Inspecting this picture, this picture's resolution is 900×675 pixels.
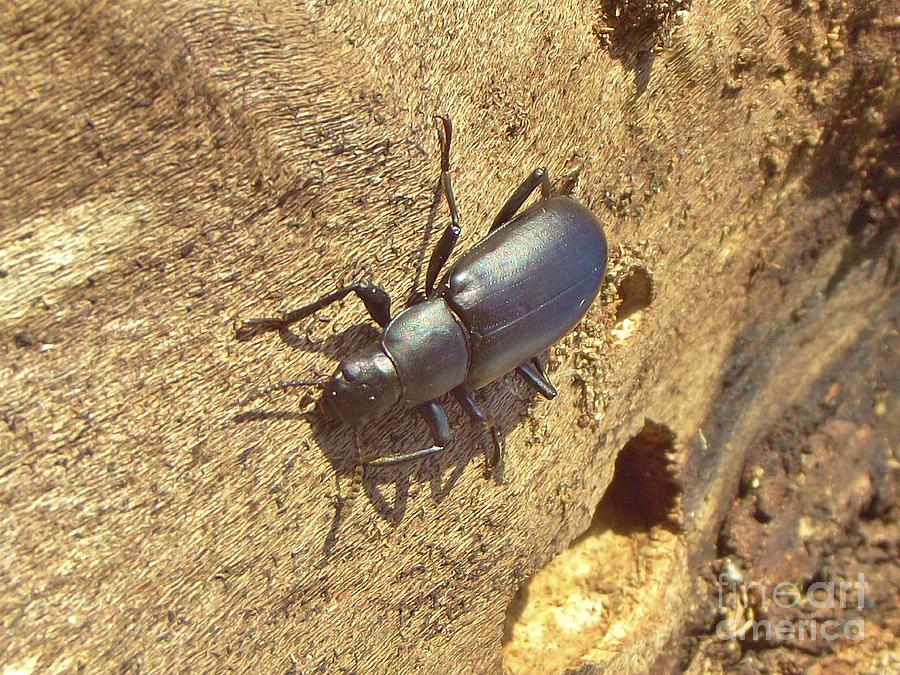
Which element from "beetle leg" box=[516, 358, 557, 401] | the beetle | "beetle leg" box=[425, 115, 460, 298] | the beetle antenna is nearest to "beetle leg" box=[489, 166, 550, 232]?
the beetle

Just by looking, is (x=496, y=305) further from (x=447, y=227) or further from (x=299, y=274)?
(x=299, y=274)

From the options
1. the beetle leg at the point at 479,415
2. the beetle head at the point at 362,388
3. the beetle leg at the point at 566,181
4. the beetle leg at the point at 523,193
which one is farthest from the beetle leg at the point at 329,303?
the beetle leg at the point at 566,181

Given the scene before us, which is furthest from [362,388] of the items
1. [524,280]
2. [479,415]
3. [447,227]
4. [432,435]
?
[524,280]

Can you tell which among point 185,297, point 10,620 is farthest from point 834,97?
point 10,620

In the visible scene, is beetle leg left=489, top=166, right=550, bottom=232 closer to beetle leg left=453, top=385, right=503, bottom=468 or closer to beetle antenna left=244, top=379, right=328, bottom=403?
beetle leg left=453, top=385, right=503, bottom=468

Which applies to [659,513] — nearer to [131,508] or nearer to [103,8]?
[131,508]

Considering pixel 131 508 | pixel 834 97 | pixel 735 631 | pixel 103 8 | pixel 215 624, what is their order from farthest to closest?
pixel 735 631, pixel 834 97, pixel 215 624, pixel 131 508, pixel 103 8

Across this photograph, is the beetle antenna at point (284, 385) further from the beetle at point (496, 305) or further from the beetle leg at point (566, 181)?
the beetle leg at point (566, 181)
